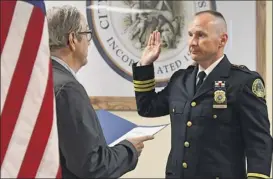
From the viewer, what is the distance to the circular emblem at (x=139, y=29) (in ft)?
8.10

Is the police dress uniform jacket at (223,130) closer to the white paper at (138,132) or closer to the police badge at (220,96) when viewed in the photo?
the police badge at (220,96)

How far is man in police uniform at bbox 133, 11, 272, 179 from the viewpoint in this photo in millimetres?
1543

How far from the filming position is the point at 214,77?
1.63m

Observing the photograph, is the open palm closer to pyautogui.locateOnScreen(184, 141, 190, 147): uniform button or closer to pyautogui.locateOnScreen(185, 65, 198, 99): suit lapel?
pyautogui.locateOnScreen(185, 65, 198, 99): suit lapel

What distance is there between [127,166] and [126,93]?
1236 mm

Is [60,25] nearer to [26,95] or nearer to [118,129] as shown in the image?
[26,95]

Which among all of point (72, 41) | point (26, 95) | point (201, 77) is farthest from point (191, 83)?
point (26, 95)

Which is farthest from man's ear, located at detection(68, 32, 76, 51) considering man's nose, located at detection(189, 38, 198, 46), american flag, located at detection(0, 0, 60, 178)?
man's nose, located at detection(189, 38, 198, 46)

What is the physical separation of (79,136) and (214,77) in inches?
25.7

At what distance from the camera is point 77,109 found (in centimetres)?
117

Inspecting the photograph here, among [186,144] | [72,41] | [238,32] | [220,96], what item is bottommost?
[186,144]

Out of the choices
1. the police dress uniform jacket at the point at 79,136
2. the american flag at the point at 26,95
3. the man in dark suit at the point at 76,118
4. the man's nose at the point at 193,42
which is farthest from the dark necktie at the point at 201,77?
the american flag at the point at 26,95

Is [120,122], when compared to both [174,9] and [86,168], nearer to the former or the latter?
[86,168]

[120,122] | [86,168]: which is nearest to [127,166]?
[86,168]
